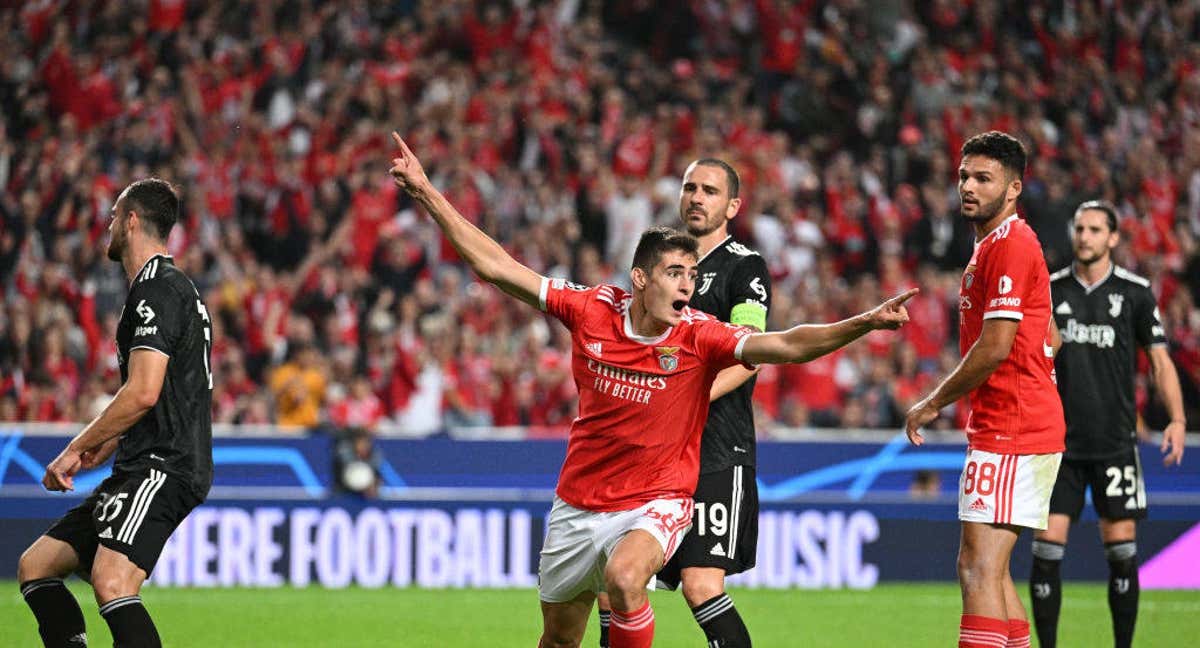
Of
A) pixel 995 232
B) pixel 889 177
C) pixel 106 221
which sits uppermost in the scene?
pixel 889 177

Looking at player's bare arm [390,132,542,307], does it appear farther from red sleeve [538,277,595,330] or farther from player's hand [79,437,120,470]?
player's hand [79,437,120,470]

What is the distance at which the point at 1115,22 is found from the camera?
21.1 m

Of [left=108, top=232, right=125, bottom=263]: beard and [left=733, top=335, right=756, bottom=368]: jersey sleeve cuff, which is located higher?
[left=108, top=232, right=125, bottom=263]: beard

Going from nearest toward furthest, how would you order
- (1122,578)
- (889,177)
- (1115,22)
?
1. (1122,578)
2. (889,177)
3. (1115,22)

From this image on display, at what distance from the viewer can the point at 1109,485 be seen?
898cm

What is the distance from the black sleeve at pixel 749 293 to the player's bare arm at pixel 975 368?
0.82 meters

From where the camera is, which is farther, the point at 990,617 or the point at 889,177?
the point at 889,177

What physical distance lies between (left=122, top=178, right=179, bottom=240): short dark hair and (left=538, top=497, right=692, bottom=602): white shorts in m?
2.09

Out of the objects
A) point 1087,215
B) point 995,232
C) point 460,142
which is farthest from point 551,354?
point 995,232

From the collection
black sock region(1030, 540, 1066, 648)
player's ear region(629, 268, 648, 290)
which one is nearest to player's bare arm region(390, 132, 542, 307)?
player's ear region(629, 268, 648, 290)

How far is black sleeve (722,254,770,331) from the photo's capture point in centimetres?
700

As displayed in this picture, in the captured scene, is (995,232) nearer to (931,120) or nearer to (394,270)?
(394,270)

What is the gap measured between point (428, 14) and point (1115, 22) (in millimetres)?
8964

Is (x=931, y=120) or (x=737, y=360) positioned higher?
(x=931, y=120)
